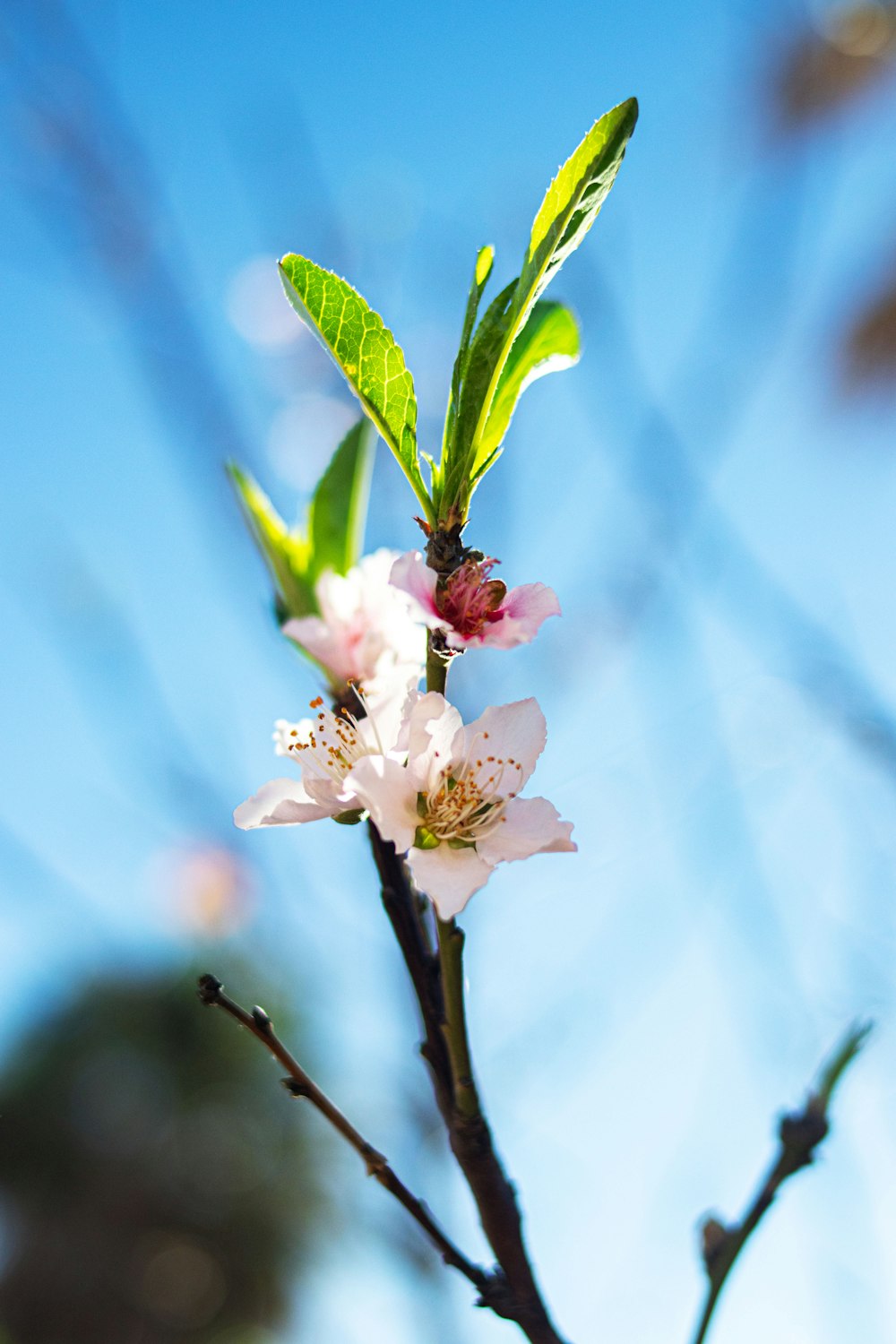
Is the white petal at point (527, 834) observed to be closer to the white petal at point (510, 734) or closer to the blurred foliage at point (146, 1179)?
the white petal at point (510, 734)

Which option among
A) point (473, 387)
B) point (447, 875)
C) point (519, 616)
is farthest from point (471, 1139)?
point (473, 387)

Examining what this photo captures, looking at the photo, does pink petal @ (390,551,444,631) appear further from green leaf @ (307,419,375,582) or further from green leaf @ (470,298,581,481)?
green leaf @ (307,419,375,582)

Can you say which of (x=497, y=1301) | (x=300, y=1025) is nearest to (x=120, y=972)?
(x=300, y=1025)

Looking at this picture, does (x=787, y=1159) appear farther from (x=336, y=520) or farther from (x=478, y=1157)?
(x=336, y=520)

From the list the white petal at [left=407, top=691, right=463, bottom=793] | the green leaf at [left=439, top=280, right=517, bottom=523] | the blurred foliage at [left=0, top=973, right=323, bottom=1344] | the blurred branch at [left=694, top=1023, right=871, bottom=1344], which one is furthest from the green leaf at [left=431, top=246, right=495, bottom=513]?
the blurred foliage at [left=0, top=973, right=323, bottom=1344]

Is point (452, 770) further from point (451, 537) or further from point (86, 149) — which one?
point (86, 149)

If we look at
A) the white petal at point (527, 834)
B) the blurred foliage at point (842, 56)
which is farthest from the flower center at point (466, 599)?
the blurred foliage at point (842, 56)
